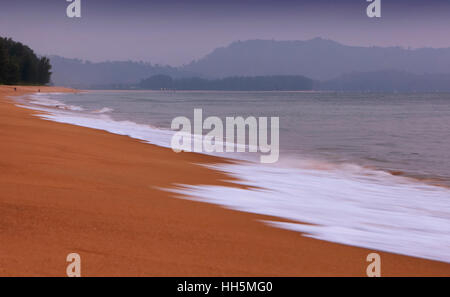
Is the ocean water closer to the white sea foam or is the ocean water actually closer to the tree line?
the white sea foam

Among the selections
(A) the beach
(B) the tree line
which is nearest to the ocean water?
(A) the beach

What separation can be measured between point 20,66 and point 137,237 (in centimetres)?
10337

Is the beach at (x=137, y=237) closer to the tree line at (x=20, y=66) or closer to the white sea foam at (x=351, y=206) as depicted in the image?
the white sea foam at (x=351, y=206)

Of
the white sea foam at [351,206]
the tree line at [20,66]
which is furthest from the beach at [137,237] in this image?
the tree line at [20,66]

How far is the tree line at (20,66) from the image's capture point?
7931 cm

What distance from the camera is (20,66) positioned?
96438 millimetres

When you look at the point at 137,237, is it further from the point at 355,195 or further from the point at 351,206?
the point at 355,195

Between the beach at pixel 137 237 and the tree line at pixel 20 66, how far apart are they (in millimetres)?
80433

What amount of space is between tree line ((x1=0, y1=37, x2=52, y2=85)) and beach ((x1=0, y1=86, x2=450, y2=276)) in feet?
264

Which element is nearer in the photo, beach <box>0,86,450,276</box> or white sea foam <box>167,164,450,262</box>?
beach <box>0,86,450,276</box>

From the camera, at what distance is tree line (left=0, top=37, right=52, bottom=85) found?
79306 mm
